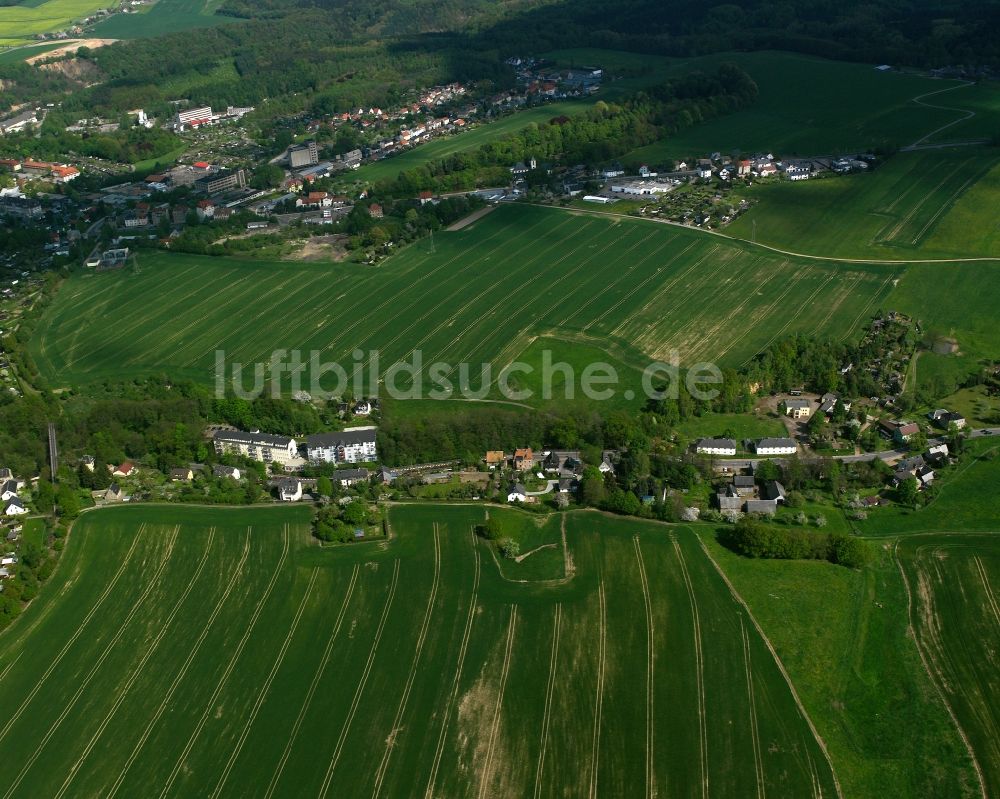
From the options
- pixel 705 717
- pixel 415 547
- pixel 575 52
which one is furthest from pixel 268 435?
pixel 575 52

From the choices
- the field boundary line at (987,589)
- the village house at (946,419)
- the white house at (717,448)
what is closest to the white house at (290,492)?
the white house at (717,448)

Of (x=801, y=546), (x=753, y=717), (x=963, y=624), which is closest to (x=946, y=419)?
(x=801, y=546)

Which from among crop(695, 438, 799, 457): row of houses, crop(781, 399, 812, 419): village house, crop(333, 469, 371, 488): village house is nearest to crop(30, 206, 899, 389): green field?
crop(781, 399, 812, 419): village house

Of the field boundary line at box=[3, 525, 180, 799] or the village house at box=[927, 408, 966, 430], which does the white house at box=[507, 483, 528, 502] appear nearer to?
the field boundary line at box=[3, 525, 180, 799]

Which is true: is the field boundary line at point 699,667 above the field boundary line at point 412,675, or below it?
below

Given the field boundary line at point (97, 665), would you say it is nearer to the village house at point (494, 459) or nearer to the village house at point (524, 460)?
the village house at point (494, 459)

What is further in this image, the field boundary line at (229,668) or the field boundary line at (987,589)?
the field boundary line at (987,589)
